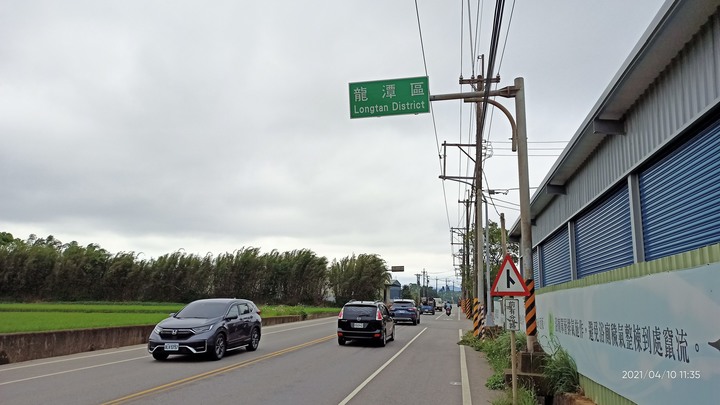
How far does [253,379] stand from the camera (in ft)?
37.2

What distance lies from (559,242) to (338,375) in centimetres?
1215

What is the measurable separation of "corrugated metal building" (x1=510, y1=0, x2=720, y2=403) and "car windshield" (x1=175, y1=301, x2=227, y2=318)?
8.90 meters

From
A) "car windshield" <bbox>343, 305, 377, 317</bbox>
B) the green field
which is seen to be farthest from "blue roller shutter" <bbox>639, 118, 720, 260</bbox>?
the green field

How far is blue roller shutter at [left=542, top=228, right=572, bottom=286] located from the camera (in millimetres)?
19547

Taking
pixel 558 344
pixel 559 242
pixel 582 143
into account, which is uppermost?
pixel 582 143

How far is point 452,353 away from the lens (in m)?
18.3

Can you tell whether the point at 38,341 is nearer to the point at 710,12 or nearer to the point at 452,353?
the point at 452,353

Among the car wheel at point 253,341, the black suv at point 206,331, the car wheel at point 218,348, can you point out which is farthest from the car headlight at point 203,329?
the car wheel at point 253,341

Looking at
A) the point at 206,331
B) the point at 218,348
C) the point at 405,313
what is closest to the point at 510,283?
the point at 206,331

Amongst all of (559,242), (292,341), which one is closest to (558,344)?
(559,242)

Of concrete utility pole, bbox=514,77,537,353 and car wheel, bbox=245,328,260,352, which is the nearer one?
concrete utility pole, bbox=514,77,537,353

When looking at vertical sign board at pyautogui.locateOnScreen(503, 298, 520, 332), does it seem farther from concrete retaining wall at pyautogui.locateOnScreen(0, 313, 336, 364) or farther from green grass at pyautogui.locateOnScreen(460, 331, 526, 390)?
concrete retaining wall at pyautogui.locateOnScreen(0, 313, 336, 364)

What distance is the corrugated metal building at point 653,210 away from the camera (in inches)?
180

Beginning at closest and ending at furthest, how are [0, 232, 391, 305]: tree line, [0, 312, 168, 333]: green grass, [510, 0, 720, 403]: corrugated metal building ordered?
[510, 0, 720, 403]: corrugated metal building, [0, 312, 168, 333]: green grass, [0, 232, 391, 305]: tree line
